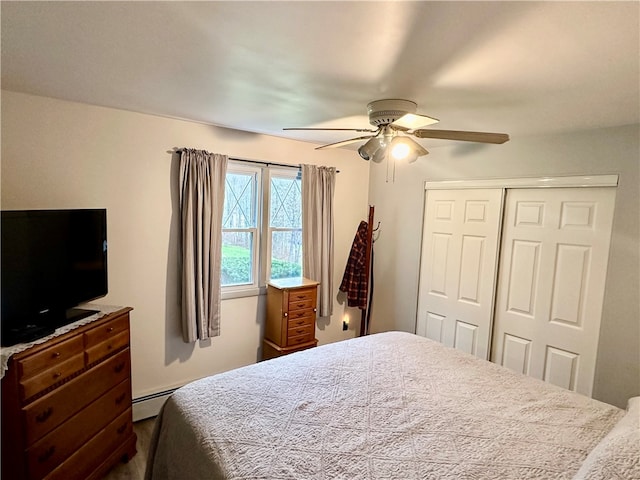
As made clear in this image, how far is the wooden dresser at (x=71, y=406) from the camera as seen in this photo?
5.30 feet

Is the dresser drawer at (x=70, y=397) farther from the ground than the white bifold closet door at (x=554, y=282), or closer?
closer

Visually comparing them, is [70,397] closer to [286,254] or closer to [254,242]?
[254,242]

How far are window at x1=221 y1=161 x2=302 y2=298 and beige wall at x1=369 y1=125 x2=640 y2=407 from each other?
1.13 meters

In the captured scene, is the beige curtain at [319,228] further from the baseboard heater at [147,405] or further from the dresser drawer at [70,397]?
the dresser drawer at [70,397]

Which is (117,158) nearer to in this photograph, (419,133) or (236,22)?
(236,22)

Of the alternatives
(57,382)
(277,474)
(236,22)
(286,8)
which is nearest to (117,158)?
(57,382)

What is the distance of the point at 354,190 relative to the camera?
3982 millimetres

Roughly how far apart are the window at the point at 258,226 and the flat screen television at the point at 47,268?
3.61ft

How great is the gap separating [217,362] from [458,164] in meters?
2.93

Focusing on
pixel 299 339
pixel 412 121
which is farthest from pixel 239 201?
pixel 412 121

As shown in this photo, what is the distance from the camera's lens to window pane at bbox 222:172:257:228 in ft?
10.4

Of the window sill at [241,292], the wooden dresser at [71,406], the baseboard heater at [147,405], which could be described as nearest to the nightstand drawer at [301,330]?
the window sill at [241,292]

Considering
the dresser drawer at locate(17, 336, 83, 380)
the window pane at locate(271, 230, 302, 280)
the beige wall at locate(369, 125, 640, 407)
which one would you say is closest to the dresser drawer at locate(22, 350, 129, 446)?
the dresser drawer at locate(17, 336, 83, 380)

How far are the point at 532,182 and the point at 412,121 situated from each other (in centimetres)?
145
